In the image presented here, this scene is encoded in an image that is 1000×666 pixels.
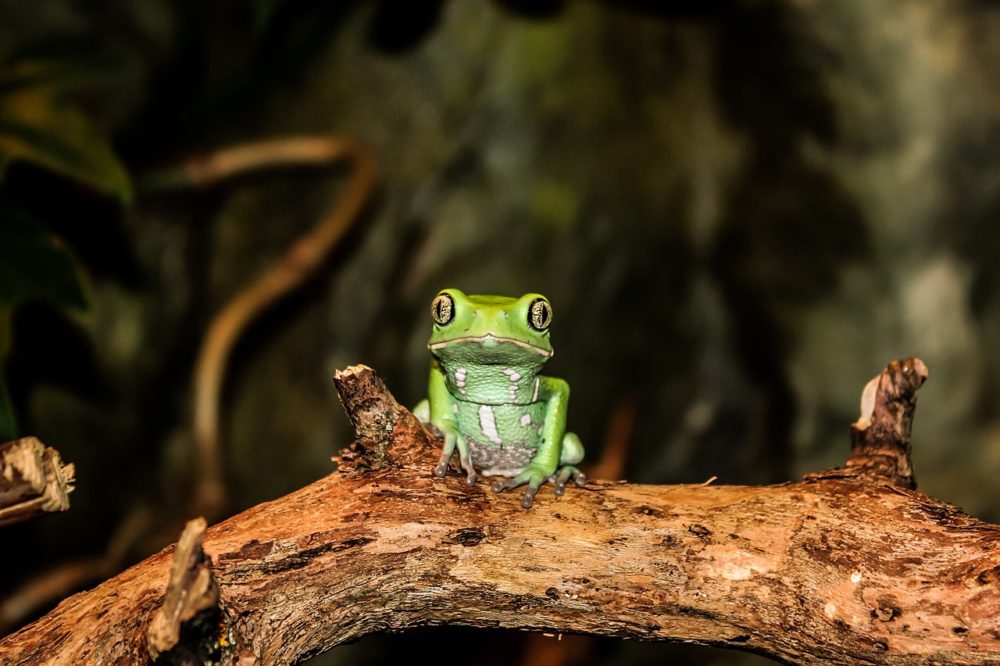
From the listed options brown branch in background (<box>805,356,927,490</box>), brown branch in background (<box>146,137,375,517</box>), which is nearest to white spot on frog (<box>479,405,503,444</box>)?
brown branch in background (<box>805,356,927,490</box>)

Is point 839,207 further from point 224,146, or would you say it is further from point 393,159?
point 224,146

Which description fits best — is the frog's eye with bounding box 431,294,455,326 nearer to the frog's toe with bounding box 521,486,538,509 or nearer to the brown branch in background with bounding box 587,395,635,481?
the frog's toe with bounding box 521,486,538,509

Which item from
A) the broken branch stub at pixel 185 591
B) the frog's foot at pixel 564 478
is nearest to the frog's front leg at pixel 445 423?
the frog's foot at pixel 564 478

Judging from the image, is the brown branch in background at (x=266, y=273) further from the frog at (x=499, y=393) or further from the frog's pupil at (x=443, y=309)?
the frog's pupil at (x=443, y=309)

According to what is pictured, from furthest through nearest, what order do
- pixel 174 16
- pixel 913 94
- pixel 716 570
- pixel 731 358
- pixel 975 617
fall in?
pixel 731 358, pixel 174 16, pixel 913 94, pixel 716 570, pixel 975 617

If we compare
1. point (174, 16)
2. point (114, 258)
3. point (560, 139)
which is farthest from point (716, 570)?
point (174, 16)

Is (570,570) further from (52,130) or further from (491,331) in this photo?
(52,130)
